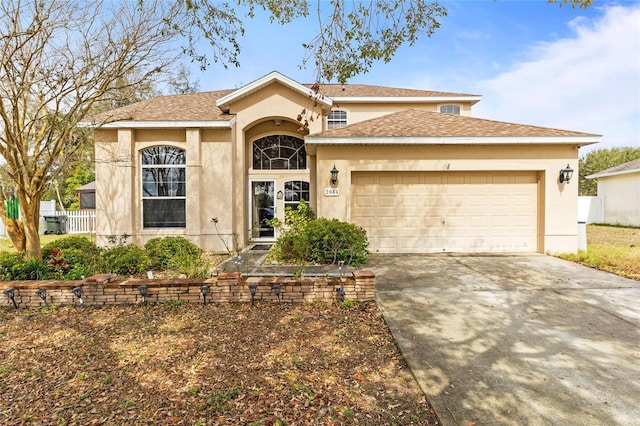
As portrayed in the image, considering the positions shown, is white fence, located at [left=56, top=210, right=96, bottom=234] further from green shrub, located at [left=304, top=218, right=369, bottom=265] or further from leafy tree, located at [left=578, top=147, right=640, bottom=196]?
leafy tree, located at [left=578, top=147, right=640, bottom=196]

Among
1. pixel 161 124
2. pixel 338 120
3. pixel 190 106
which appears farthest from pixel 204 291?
pixel 338 120

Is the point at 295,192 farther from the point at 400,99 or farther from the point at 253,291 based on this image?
the point at 400,99

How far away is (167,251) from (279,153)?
531 centimetres

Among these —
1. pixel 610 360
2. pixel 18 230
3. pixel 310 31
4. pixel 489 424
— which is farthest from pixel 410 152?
pixel 18 230

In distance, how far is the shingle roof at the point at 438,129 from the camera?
8781 mm

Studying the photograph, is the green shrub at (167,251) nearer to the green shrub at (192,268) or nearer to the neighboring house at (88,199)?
the green shrub at (192,268)

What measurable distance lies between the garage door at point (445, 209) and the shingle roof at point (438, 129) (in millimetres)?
1076

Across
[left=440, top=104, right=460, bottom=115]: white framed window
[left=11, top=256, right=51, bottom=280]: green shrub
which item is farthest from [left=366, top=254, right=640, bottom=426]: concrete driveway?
[left=440, top=104, right=460, bottom=115]: white framed window

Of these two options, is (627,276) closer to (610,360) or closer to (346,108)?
(610,360)

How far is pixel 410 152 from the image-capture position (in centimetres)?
897

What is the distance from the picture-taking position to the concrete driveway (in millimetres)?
2629

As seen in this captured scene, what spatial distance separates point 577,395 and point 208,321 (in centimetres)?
407

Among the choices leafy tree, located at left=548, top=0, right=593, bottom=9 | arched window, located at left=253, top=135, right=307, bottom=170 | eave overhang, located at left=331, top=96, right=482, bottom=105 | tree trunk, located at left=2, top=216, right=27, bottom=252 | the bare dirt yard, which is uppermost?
eave overhang, located at left=331, top=96, right=482, bottom=105

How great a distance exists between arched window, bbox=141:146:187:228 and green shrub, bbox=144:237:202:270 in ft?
Answer: 7.38
